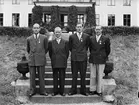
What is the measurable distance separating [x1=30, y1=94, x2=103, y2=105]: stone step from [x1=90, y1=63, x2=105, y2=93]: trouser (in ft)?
0.93

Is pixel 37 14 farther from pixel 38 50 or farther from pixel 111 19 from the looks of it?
pixel 38 50

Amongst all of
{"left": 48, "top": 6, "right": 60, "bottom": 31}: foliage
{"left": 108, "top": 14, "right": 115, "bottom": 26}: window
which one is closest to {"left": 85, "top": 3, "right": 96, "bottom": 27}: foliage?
{"left": 48, "top": 6, "right": 60, "bottom": 31}: foliage

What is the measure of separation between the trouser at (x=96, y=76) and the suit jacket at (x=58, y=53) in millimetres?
853

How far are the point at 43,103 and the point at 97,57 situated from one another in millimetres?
2119

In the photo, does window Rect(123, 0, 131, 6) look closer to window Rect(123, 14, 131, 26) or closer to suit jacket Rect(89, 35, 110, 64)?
window Rect(123, 14, 131, 26)

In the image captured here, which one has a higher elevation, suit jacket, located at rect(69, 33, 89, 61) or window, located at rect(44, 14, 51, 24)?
window, located at rect(44, 14, 51, 24)

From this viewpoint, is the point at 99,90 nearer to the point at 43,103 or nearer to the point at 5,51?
the point at 43,103

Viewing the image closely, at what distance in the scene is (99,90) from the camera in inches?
313

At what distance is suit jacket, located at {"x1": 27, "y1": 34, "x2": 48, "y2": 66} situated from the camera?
7758mm

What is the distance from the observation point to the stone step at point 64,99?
789cm

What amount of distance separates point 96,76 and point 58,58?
128 centimetres

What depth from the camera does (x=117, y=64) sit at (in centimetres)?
1252

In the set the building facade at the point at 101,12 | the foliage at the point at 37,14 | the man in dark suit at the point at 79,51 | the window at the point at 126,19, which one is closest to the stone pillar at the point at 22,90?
the man in dark suit at the point at 79,51

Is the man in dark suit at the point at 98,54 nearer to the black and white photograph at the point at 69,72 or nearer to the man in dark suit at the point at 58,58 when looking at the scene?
the black and white photograph at the point at 69,72
